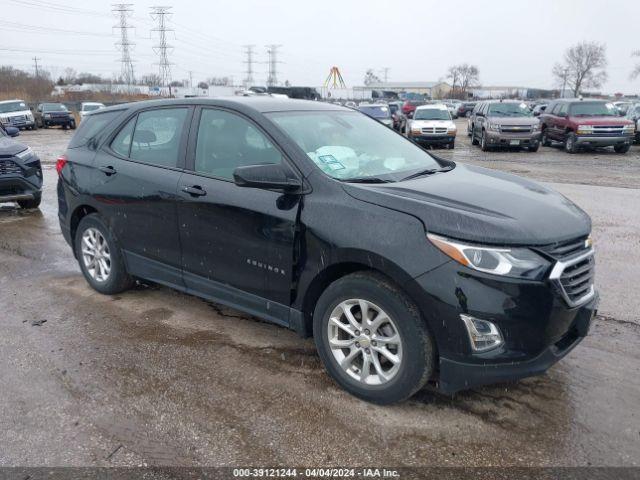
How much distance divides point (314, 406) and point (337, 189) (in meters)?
1.32

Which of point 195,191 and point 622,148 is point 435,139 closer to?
point 622,148

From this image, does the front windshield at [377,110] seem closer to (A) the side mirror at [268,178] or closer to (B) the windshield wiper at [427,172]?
(B) the windshield wiper at [427,172]

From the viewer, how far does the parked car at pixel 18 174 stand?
8.34 m

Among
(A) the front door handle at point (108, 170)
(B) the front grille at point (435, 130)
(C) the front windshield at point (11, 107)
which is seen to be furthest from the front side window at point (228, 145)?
(C) the front windshield at point (11, 107)

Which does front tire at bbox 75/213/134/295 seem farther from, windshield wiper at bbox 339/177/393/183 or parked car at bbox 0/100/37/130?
parked car at bbox 0/100/37/130

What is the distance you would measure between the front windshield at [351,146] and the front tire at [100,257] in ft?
6.73

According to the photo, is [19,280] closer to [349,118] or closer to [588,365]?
[349,118]

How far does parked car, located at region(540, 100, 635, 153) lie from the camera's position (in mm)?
18188

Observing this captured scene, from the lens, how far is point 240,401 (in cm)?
328

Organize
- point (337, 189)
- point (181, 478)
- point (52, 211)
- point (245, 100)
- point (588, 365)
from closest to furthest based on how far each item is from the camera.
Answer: point (181, 478)
point (337, 189)
point (588, 365)
point (245, 100)
point (52, 211)

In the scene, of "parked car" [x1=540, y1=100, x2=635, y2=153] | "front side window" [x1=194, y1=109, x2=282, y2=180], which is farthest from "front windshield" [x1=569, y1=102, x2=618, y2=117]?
"front side window" [x1=194, y1=109, x2=282, y2=180]

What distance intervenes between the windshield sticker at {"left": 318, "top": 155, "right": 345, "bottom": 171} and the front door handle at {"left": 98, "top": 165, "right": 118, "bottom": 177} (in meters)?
2.05

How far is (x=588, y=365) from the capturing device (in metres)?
3.66

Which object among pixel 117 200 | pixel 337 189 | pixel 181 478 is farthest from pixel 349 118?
pixel 181 478
